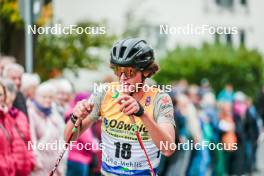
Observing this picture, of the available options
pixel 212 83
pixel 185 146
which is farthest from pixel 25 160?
pixel 212 83

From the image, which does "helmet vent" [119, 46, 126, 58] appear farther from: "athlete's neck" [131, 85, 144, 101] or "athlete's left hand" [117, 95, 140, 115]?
"athlete's left hand" [117, 95, 140, 115]

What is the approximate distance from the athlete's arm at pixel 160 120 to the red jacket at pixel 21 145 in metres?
2.12

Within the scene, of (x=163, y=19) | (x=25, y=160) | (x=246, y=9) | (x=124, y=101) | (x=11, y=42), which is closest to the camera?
(x=124, y=101)

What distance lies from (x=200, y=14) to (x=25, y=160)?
31027mm

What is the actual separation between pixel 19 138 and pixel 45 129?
1.44m

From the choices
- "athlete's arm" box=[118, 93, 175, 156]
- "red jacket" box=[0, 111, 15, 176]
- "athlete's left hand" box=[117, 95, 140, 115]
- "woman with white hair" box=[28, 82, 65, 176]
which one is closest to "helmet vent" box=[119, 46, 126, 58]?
"athlete's arm" box=[118, 93, 175, 156]

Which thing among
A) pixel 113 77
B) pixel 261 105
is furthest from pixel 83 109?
pixel 261 105

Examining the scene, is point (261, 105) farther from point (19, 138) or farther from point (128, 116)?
point (128, 116)

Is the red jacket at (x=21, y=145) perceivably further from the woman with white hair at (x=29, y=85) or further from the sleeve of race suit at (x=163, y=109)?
the sleeve of race suit at (x=163, y=109)

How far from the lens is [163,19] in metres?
36.2

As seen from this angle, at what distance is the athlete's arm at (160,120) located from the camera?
524 cm

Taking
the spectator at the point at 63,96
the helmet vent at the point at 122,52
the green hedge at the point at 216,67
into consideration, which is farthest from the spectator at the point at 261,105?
the helmet vent at the point at 122,52

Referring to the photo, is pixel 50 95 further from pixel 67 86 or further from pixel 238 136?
pixel 238 136

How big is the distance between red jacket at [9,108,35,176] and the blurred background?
19 mm
